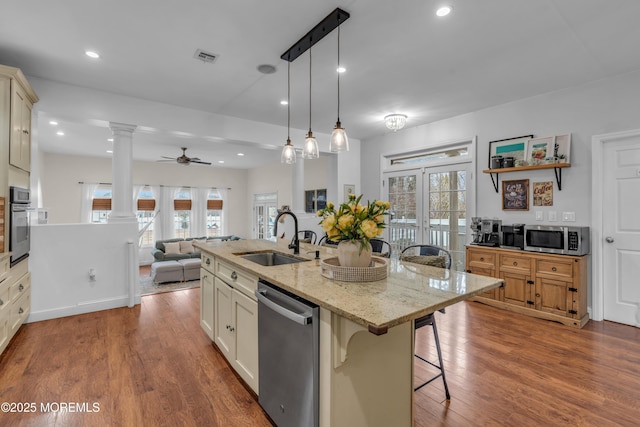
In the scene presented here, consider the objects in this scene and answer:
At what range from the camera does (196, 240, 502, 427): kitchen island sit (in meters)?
1.27

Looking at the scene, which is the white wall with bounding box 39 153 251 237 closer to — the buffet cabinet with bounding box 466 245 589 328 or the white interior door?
the buffet cabinet with bounding box 466 245 589 328

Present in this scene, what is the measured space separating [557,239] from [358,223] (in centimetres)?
307

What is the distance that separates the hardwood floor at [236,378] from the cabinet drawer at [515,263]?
59 centimetres

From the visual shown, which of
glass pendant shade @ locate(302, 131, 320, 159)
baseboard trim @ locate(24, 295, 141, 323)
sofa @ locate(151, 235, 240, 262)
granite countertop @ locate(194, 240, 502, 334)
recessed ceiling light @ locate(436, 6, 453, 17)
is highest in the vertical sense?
recessed ceiling light @ locate(436, 6, 453, 17)

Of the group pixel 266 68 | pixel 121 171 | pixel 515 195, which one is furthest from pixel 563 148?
pixel 121 171

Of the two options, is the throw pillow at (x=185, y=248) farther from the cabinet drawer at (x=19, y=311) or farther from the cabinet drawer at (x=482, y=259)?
the cabinet drawer at (x=482, y=259)

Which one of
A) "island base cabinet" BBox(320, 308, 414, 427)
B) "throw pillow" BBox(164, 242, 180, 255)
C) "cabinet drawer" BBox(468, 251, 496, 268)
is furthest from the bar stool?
"throw pillow" BBox(164, 242, 180, 255)

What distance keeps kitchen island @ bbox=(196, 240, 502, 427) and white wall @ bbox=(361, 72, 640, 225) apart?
278 centimetres

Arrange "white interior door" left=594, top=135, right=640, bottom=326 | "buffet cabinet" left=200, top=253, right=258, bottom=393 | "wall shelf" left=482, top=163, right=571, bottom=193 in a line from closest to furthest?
"buffet cabinet" left=200, top=253, right=258, bottom=393 → "white interior door" left=594, top=135, right=640, bottom=326 → "wall shelf" left=482, top=163, right=571, bottom=193

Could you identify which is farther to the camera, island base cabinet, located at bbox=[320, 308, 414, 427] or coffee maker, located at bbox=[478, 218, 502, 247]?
coffee maker, located at bbox=[478, 218, 502, 247]

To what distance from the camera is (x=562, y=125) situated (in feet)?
12.0

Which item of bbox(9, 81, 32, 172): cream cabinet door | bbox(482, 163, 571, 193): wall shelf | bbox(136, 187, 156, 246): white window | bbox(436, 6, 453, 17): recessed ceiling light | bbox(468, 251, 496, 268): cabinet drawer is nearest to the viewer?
bbox(436, 6, 453, 17): recessed ceiling light

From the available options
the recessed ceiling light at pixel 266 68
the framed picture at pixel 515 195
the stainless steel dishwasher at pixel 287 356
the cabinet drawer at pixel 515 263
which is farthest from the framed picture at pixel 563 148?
the stainless steel dishwasher at pixel 287 356

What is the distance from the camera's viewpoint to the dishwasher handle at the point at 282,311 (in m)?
1.42
